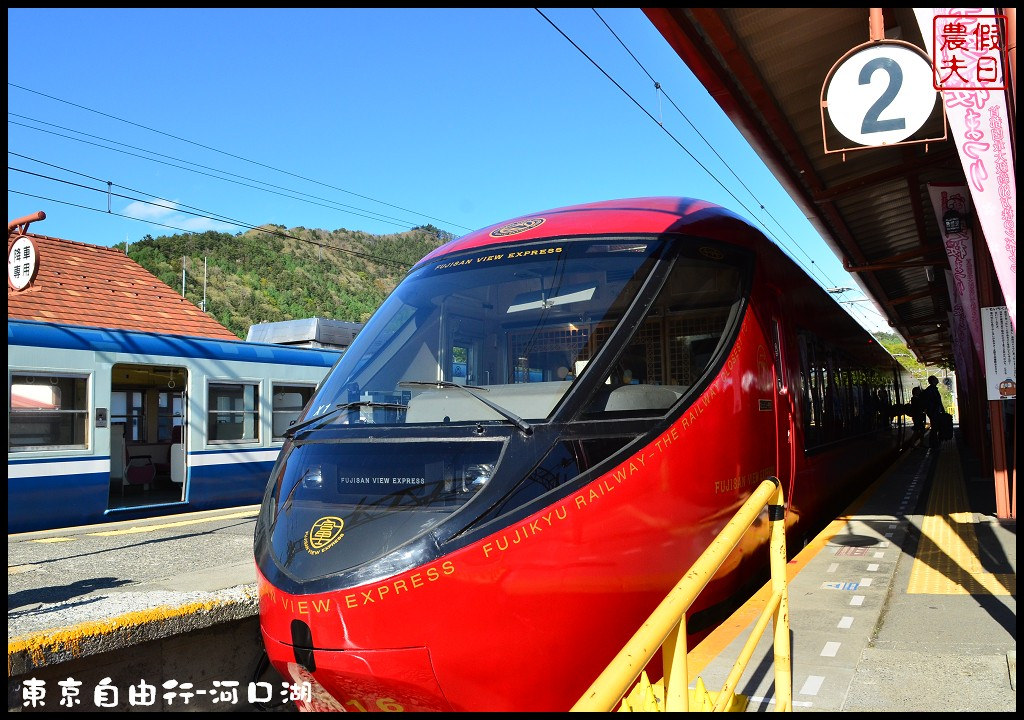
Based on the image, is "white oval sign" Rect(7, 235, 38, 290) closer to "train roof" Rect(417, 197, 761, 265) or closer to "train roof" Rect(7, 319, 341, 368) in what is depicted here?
"train roof" Rect(7, 319, 341, 368)

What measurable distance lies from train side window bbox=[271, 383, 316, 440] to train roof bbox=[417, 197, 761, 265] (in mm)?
9201

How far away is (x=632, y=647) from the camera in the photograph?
8.11 feet

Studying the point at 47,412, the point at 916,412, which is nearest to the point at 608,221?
the point at 47,412

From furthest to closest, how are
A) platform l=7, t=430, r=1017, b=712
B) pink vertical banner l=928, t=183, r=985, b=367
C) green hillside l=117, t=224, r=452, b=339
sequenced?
green hillside l=117, t=224, r=452, b=339
pink vertical banner l=928, t=183, r=985, b=367
platform l=7, t=430, r=1017, b=712

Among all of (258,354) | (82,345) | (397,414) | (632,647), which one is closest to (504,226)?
(397,414)

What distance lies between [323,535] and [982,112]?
4099mm

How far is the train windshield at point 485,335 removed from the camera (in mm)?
4465

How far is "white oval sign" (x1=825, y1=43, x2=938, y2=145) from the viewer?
6023 mm

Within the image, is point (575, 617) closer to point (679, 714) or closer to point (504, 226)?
point (679, 714)

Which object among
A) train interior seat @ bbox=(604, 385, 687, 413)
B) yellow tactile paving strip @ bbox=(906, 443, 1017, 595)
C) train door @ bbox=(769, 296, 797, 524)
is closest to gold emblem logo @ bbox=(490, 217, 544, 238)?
train interior seat @ bbox=(604, 385, 687, 413)

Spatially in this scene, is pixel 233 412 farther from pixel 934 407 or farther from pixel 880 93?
pixel 934 407

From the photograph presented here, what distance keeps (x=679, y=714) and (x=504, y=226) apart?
3.65 meters

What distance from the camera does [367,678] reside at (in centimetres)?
360

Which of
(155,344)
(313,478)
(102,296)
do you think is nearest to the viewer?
(313,478)
